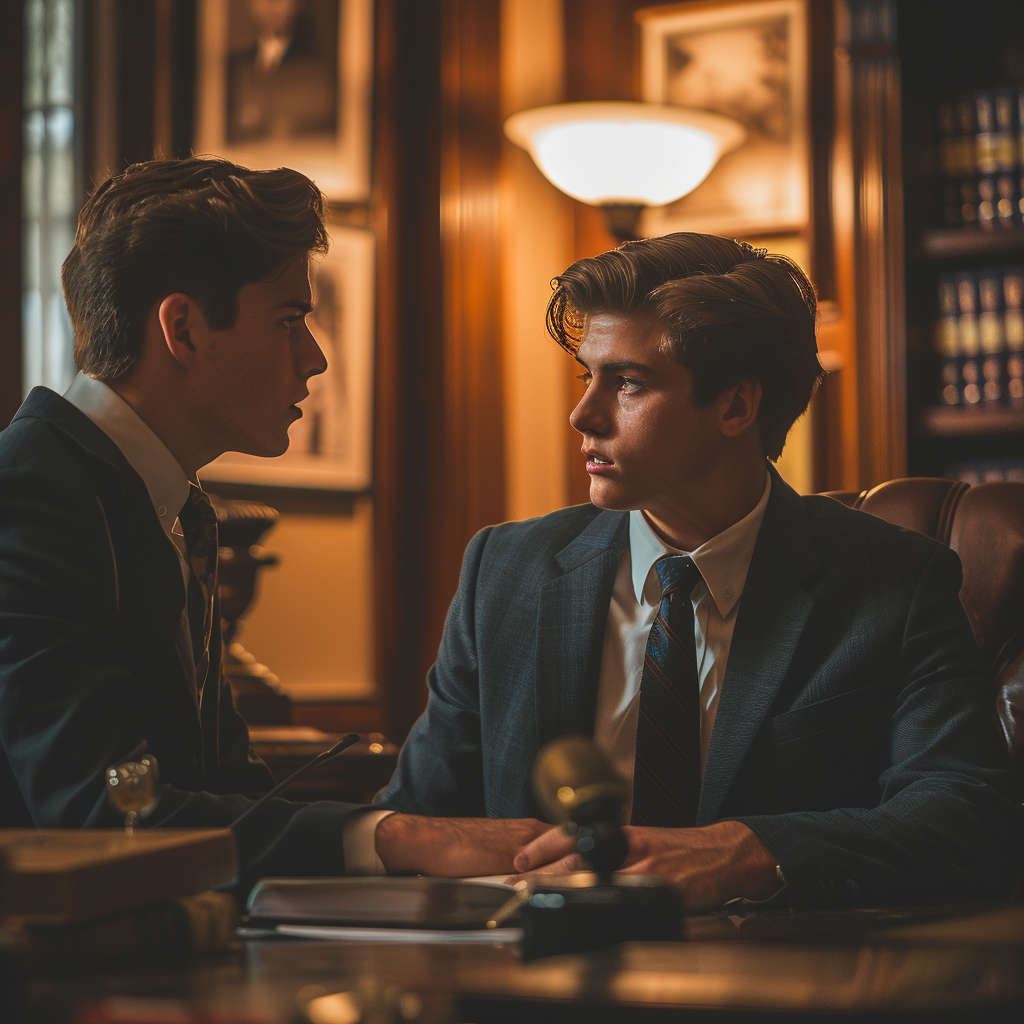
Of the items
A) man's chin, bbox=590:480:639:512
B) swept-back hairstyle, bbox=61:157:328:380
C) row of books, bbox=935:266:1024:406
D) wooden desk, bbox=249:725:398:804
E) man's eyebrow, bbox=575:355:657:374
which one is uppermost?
row of books, bbox=935:266:1024:406

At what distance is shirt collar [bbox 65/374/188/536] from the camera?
1.55 metres

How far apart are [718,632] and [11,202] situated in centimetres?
201

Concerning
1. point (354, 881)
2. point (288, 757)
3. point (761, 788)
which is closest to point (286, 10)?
point (288, 757)

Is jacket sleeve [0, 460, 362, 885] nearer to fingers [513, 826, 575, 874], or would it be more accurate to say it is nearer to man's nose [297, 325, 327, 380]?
fingers [513, 826, 575, 874]

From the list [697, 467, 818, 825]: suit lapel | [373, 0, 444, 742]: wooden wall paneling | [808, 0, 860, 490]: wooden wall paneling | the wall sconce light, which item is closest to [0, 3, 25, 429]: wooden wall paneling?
[373, 0, 444, 742]: wooden wall paneling

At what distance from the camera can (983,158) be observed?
10.9 feet

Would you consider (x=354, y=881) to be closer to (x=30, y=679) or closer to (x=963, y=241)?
(x=30, y=679)

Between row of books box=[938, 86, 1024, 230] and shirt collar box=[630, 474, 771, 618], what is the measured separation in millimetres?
1886

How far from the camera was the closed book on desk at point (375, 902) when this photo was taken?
3.35 feet

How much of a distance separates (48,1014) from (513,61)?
399 cm

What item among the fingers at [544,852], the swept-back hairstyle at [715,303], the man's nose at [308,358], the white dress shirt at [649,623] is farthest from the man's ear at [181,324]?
the fingers at [544,852]

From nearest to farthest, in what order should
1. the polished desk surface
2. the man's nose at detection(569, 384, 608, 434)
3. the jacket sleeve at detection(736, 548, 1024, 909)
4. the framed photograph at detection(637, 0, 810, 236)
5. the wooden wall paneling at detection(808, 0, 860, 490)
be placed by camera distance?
1. the polished desk surface
2. the jacket sleeve at detection(736, 548, 1024, 909)
3. the man's nose at detection(569, 384, 608, 434)
4. the wooden wall paneling at detection(808, 0, 860, 490)
5. the framed photograph at detection(637, 0, 810, 236)

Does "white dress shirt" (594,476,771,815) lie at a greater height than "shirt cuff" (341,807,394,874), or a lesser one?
greater

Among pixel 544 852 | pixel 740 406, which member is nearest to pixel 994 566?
pixel 740 406
